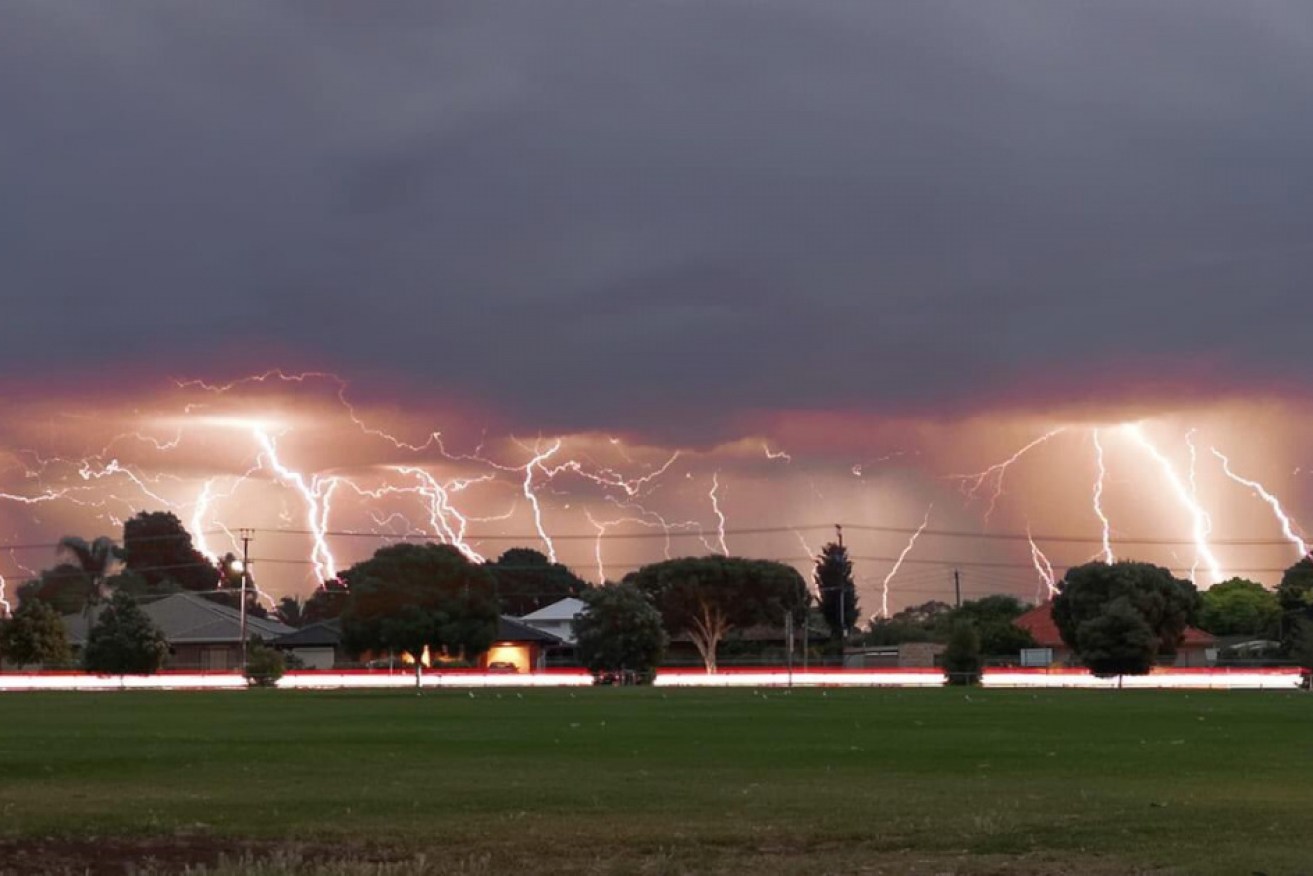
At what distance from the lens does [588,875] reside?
14727 millimetres

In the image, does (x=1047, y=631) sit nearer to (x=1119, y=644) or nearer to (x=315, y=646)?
(x=1119, y=644)

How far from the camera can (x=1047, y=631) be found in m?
154

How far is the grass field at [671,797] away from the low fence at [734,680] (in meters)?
63.7

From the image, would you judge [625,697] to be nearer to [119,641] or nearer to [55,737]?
[55,737]

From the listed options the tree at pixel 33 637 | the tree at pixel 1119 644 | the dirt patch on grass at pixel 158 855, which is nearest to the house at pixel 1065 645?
the tree at pixel 1119 644

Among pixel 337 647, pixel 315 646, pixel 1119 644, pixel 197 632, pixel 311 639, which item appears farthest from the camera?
pixel 315 646

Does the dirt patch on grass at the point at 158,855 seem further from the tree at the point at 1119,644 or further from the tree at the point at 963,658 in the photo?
the tree at the point at 1119,644

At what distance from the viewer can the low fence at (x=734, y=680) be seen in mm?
105312

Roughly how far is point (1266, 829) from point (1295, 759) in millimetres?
12460

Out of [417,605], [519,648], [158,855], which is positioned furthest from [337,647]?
[158,855]

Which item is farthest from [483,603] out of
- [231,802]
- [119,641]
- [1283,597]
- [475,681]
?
[231,802]

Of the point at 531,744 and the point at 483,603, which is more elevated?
the point at 483,603

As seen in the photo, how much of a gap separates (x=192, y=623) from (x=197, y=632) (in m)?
2.37

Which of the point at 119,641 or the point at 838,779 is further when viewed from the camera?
the point at 119,641
